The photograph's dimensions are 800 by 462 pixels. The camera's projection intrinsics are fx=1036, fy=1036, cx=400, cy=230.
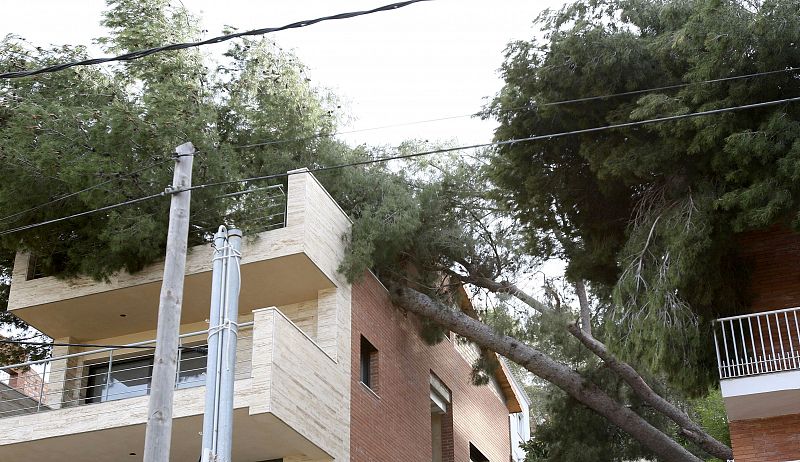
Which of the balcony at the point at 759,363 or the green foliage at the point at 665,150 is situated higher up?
the green foliage at the point at 665,150

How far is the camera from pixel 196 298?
19609mm

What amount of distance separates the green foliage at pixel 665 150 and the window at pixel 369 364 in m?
4.82

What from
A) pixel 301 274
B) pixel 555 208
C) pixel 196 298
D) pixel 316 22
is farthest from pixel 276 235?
pixel 316 22

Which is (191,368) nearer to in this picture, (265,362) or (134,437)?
(134,437)

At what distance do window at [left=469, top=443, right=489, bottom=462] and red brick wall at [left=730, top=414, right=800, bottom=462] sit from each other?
11297mm

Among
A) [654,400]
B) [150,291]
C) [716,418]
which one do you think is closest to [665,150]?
[654,400]

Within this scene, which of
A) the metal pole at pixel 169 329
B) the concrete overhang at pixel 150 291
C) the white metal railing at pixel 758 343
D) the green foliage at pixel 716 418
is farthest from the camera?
the green foliage at pixel 716 418

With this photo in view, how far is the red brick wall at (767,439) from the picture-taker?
1620cm

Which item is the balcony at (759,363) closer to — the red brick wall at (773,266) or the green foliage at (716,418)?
the red brick wall at (773,266)

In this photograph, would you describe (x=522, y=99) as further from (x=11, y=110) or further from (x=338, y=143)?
(x=11, y=110)

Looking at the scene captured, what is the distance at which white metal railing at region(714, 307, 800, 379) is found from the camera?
51.8ft

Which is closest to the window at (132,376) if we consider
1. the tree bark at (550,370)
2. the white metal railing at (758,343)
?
the tree bark at (550,370)

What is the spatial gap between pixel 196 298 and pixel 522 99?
7168mm

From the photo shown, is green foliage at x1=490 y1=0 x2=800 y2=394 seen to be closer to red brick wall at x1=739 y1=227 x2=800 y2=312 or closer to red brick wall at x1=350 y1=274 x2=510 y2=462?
red brick wall at x1=739 y1=227 x2=800 y2=312
